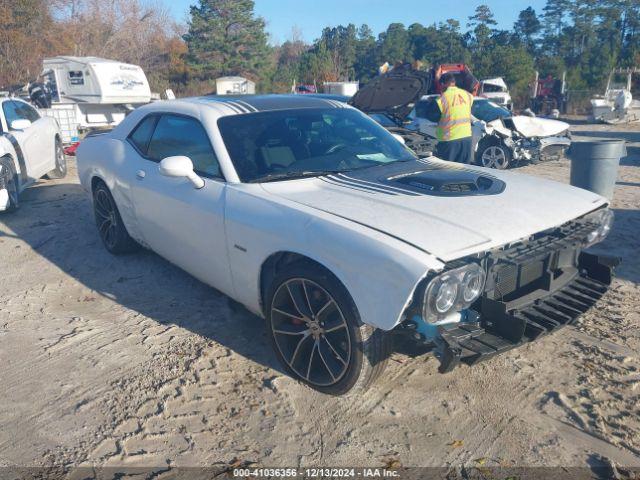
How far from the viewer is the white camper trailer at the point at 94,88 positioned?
685 inches

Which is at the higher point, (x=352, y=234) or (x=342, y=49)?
(x=342, y=49)

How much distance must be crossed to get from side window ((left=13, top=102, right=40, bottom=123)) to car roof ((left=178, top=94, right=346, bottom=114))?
5.40 m

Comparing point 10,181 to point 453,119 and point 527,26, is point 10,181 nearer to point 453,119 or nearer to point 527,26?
point 453,119

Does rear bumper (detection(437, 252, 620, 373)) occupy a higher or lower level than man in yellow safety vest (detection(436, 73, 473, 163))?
lower

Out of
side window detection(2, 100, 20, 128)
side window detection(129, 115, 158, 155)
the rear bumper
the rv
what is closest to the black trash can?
the rear bumper

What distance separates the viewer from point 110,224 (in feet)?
17.9

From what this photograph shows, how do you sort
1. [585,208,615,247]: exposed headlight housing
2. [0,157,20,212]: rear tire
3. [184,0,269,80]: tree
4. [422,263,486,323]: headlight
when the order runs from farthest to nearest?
[184,0,269,80]: tree
[0,157,20,212]: rear tire
[585,208,615,247]: exposed headlight housing
[422,263,486,323]: headlight

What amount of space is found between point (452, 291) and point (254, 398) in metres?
1.33

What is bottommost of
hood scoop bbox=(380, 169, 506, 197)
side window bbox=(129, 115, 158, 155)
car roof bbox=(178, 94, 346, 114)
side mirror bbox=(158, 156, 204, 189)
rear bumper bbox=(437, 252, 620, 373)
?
rear bumper bbox=(437, 252, 620, 373)

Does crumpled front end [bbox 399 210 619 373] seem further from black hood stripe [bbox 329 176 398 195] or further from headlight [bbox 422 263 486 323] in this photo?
black hood stripe [bbox 329 176 398 195]

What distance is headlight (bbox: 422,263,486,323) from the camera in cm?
255

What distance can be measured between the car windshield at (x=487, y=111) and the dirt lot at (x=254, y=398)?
22.0 feet

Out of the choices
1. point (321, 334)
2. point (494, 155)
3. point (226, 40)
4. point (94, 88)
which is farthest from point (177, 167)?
point (226, 40)

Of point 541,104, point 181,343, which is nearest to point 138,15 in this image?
point 541,104
